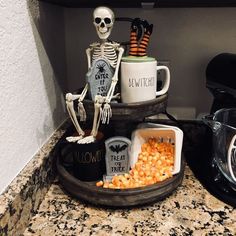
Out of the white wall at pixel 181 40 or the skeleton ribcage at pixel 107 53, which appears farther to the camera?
the white wall at pixel 181 40

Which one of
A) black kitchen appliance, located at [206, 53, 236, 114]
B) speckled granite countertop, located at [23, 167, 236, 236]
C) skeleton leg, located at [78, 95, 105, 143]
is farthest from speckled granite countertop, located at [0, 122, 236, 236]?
black kitchen appliance, located at [206, 53, 236, 114]

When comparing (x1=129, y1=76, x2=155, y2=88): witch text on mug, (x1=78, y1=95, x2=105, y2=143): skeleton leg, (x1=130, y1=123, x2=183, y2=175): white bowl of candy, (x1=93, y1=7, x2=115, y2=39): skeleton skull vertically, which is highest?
(x1=93, y1=7, x2=115, y2=39): skeleton skull

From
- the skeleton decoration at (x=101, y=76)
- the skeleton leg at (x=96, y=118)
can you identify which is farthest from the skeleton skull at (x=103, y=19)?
the skeleton leg at (x=96, y=118)

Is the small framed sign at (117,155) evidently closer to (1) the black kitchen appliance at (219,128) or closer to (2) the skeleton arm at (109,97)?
(2) the skeleton arm at (109,97)

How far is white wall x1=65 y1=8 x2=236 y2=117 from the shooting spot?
745 millimetres

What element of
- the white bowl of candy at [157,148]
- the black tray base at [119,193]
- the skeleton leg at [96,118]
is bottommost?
the black tray base at [119,193]

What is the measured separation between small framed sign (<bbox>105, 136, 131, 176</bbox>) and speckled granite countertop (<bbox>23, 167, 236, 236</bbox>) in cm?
8

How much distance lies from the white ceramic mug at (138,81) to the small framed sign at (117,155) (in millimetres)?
83

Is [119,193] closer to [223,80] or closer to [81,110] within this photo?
[81,110]

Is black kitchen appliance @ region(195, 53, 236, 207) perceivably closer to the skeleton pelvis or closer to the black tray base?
the black tray base

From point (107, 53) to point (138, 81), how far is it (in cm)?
8

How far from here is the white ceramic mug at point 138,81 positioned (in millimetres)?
530

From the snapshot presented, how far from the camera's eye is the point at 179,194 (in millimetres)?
605

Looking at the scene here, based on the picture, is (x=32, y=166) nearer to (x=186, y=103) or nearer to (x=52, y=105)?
(x=52, y=105)
